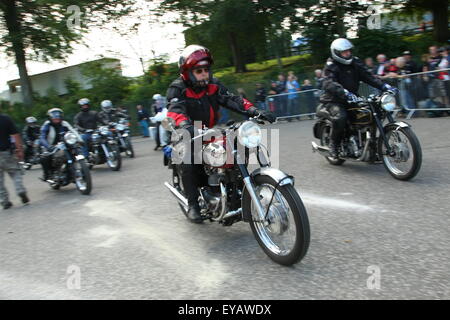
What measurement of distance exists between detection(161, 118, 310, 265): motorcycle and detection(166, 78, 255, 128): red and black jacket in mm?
288

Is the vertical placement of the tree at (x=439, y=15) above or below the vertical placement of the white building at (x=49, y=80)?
above

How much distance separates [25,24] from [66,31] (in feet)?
8.82

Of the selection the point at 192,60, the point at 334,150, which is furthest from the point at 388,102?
the point at 192,60

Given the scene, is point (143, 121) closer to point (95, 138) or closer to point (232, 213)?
point (95, 138)

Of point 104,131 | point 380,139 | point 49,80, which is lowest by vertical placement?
point 49,80

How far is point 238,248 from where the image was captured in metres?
4.59

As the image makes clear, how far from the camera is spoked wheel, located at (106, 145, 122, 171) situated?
11.6 metres

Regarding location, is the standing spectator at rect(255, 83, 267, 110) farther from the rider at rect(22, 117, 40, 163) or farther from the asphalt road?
the asphalt road

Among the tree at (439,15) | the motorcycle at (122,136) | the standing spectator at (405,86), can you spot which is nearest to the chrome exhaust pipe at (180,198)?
the motorcycle at (122,136)

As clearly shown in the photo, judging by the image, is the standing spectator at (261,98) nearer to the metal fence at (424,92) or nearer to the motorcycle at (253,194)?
the metal fence at (424,92)

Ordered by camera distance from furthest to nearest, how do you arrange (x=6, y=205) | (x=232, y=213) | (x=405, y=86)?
(x=405, y=86) → (x=6, y=205) → (x=232, y=213)

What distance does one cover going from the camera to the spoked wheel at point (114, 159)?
11.6 metres

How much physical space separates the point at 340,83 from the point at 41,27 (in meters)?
25.0

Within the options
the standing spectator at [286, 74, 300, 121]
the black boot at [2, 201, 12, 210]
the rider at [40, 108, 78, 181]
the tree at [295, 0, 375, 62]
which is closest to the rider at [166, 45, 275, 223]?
the black boot at [2, 201, 12, 210]
